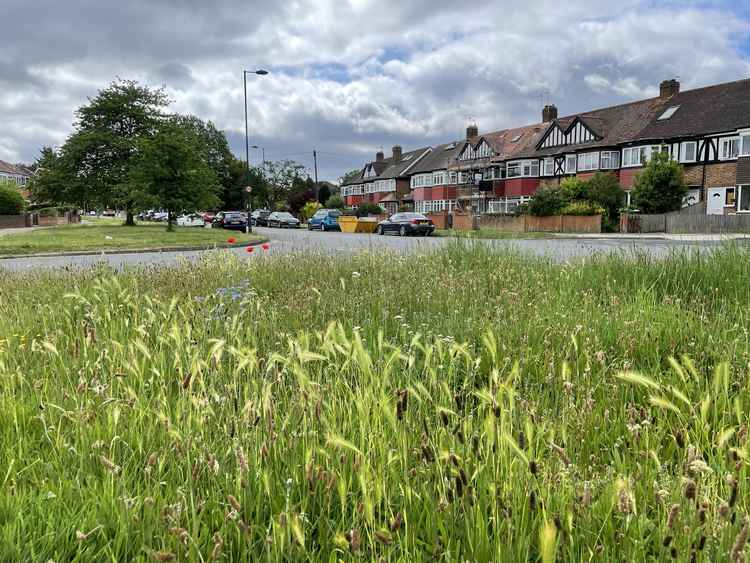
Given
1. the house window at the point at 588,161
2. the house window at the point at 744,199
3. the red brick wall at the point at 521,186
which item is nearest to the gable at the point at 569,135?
the house window at the point at 588,161

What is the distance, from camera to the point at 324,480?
2131 millimetres

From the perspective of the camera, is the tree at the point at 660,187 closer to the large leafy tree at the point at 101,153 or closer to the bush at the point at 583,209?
the bush at the point at 583,209

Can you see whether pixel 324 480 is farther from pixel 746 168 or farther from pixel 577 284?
pixel 746 168

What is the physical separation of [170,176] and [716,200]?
118 ft

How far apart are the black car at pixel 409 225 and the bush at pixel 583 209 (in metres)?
8.62

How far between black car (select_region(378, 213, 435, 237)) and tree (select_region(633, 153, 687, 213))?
1362 centimetres

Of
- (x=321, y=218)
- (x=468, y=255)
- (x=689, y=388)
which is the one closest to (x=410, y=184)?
(x=321, y=218)

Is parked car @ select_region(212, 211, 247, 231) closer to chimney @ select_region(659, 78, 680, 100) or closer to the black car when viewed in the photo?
the black car

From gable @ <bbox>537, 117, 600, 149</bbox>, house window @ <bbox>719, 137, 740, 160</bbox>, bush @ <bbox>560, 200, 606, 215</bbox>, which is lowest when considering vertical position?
bush @ <bbox>560, 200, 606, 215</bbox>

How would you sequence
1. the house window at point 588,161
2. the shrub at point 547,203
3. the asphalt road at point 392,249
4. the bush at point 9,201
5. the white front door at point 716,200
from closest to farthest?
the asphalt road at point 392,249
the shrub at point 547,203
the white front door at point 716,200
the bush at point 9,201
the house window at point 588,161

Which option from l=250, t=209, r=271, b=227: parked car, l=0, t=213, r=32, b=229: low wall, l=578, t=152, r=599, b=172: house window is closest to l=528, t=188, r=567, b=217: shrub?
l=578, t=152, r=599, b=172: house window

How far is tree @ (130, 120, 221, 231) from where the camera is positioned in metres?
32.7

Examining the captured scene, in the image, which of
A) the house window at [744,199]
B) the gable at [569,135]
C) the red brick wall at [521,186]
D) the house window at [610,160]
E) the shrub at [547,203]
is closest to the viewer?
the shrub at [547,203]

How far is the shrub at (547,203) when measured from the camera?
38906 millimetres
